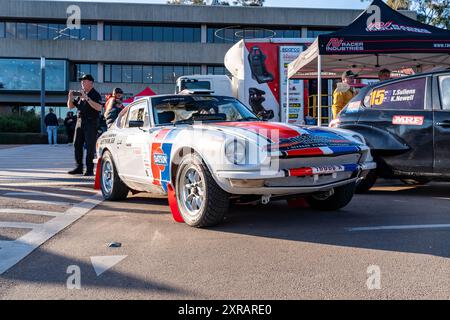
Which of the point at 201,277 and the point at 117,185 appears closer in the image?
the point at 201,277

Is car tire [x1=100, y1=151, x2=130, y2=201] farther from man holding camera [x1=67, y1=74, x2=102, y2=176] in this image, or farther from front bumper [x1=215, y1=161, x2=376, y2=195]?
front bumper [x1=215, y1=161, x2=376, y2=195]

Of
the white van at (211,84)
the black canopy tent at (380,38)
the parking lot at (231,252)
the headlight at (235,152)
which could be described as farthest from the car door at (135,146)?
the white van at (211,84)

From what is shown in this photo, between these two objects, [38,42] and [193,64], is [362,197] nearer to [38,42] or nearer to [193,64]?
[193,64]

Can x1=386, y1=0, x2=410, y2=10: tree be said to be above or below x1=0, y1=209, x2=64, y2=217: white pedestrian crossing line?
above

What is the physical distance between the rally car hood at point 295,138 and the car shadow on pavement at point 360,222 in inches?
31.0

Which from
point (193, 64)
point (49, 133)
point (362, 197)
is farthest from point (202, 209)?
point (193, 64)

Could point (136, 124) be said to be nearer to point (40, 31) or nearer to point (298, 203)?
point (298, 203)

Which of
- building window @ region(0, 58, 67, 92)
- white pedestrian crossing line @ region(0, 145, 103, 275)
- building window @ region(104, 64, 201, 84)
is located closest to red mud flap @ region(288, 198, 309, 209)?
white pedestrian crossing line @ region(0, 145, 103, 275)

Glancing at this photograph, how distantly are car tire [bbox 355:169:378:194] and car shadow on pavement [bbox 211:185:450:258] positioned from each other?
0.78ft

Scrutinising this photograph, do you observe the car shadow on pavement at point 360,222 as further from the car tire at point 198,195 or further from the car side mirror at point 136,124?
the car side mirror at point 136,124

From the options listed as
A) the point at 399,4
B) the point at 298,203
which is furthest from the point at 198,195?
the point at 399,4

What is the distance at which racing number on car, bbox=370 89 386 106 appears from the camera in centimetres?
711
